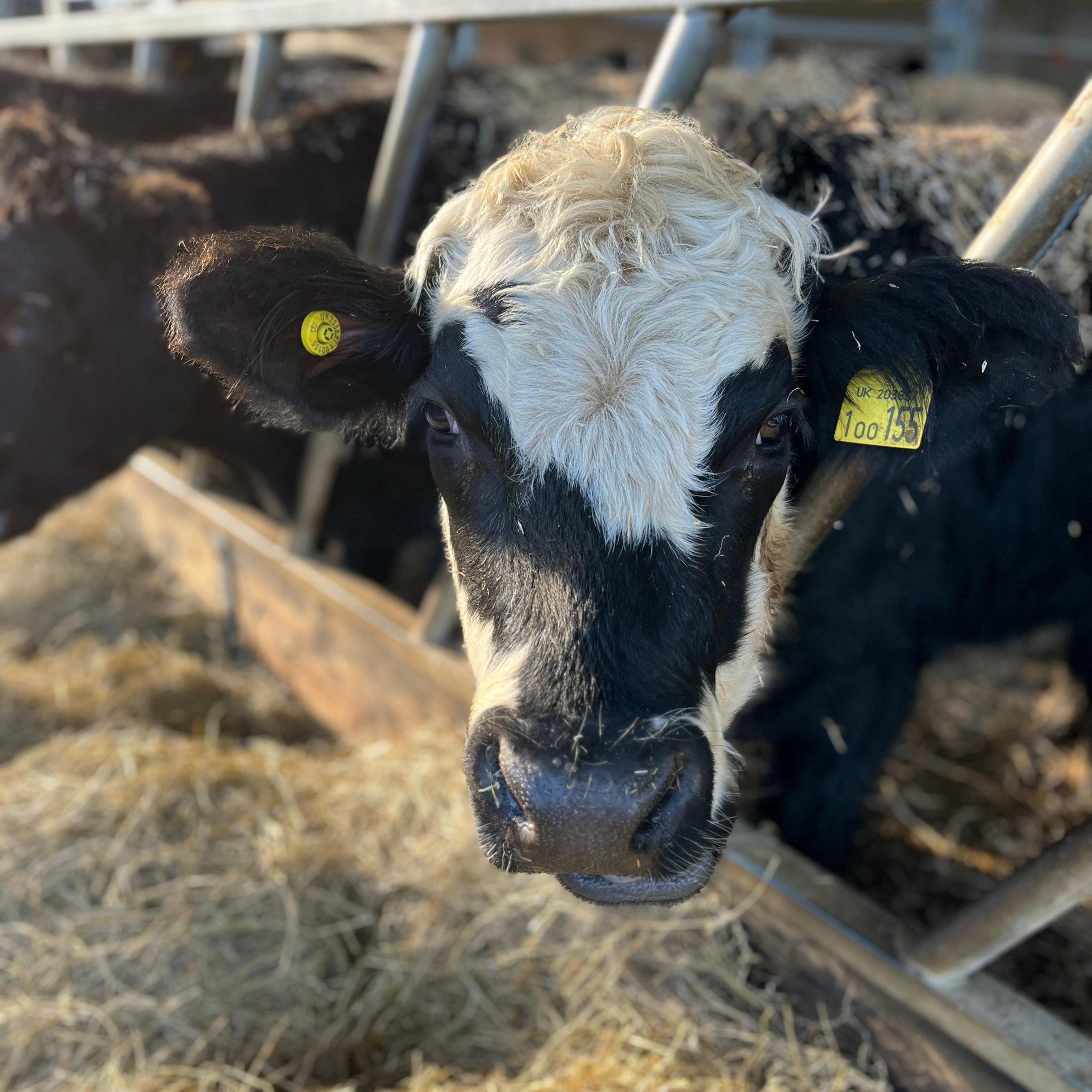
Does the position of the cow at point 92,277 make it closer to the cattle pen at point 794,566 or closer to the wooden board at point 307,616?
the cattle pen at point 794,566

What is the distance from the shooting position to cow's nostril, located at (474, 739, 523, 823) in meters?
1.45

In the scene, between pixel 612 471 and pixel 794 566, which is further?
pixel 794 566

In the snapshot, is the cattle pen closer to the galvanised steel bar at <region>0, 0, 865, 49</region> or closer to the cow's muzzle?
the galvanised steel bar at <region>0, 0, 865, 49</region>

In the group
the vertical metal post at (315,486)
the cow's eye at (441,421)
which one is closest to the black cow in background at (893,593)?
the cow's eye at (441,421)

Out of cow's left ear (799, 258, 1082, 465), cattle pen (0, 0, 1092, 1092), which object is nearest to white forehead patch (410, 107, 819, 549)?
cow's left ear (799, 258, 1082, 465)

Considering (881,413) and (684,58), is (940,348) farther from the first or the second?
(684,58)

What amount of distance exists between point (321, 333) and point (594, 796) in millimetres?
1103

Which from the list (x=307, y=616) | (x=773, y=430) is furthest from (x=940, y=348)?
(x=307, y=616)

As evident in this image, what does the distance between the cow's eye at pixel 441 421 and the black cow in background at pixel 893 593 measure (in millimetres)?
1464

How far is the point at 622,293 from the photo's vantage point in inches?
65.1

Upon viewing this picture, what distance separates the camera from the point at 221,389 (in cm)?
370

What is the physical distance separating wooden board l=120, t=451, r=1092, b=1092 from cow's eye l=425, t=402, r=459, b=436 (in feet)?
4.51

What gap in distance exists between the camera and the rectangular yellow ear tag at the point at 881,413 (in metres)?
1.76

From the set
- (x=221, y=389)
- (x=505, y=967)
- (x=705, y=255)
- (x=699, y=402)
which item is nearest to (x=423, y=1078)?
(x=505, y=967)
